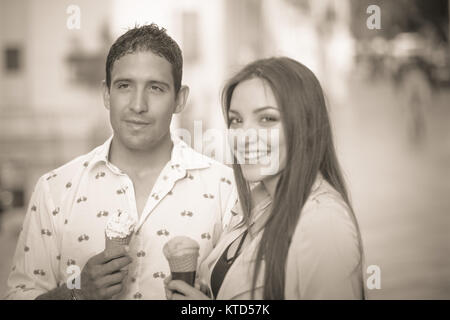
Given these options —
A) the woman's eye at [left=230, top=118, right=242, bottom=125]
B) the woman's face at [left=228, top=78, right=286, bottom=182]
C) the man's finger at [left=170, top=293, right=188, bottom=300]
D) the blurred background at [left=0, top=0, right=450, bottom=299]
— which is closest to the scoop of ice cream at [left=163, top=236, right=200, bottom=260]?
the man's finger at [left=170, top=293, right=188, bottom=300]

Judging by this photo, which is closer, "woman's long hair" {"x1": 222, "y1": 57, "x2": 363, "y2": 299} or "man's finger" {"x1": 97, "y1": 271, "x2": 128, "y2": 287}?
"woman's long hair" {"x1": 222, "y1": 57, "x2": 363, "y2": 299}

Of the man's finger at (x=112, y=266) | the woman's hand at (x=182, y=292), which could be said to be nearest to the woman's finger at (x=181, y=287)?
the woman's hand at (x=182, y=292)

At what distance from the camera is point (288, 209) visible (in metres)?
1.52

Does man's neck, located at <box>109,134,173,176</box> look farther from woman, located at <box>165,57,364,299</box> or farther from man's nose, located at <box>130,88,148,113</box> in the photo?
woman, located at <box>165,57,364,299</box>

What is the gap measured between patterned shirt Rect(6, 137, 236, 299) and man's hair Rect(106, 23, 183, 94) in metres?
0.31

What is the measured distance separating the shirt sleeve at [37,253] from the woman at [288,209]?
489mm

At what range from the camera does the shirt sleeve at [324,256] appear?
4.65 ft

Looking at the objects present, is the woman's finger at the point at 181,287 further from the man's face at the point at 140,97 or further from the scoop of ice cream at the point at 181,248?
the man's face at the point at 140,97

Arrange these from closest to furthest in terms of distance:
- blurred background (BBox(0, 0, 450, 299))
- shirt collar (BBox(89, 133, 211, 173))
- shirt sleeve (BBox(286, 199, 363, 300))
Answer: shirt sleeve (BBox(286, 199, 363, 300))
shirt collar (BBox(89, 133, 211, 173))
blurred background (BBox(0, 0, 450, 299))

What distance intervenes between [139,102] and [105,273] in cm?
53

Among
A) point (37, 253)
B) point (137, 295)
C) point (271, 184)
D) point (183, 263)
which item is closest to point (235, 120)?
point (271, 184)

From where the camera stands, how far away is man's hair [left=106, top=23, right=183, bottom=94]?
72.4 inches

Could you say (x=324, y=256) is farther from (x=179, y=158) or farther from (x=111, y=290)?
(x=179, y=158)
